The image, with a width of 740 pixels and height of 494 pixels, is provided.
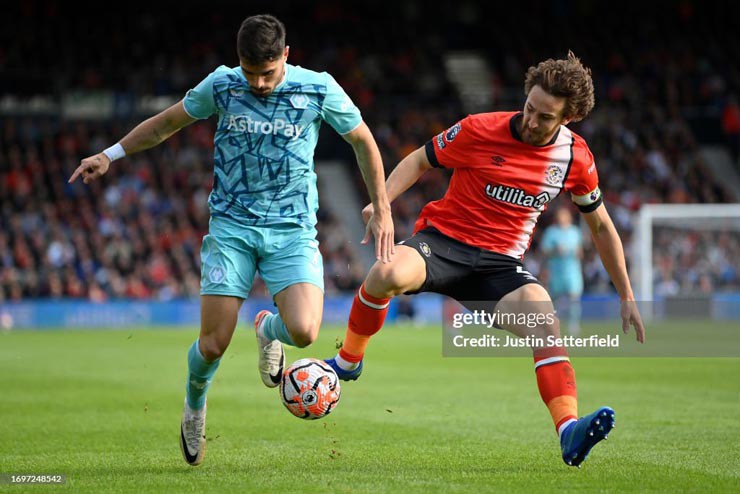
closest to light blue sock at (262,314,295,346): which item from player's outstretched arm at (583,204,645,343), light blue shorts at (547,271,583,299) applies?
player's outstretched arm at (583,204,645,343)

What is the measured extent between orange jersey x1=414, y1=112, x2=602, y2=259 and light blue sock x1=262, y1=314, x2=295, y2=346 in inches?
47.5

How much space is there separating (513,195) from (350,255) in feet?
67.6

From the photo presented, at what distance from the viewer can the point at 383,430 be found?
8.48 m

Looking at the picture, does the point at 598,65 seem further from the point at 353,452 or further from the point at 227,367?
the point at 353,452

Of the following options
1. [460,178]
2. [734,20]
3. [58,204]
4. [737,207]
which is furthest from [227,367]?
[734,20]

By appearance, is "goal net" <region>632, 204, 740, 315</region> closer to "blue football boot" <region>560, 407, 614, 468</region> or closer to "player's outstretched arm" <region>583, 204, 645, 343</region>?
"player's outstretched arm" <region>583, 204, 645, 343</region>

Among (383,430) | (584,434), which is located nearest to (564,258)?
(383,430)

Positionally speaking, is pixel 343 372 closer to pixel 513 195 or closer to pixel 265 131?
pixel 513 195

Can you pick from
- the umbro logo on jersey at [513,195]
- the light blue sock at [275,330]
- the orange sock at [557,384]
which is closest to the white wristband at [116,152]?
the light blue sock at [275,330]

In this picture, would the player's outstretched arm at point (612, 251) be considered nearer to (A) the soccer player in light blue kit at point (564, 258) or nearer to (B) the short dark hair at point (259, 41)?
(B) the short dark hair at point (259, 41)

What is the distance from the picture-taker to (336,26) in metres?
34.1

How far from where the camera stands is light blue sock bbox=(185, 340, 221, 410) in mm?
6625

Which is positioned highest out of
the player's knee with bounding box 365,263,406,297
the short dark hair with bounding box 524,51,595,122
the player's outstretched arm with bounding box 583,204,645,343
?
the short dark hair with bounding box 524,51,595,122

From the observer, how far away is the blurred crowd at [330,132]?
2509cm
